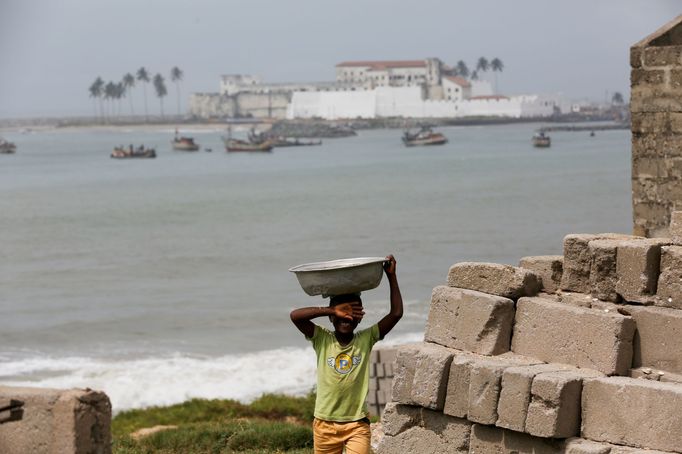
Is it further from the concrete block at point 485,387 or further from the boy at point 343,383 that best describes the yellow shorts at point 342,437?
the concrete block at point 485,387

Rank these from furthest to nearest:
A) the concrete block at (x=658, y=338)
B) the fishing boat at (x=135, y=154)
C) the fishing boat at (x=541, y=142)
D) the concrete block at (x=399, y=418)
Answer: the fishing boat at (x=541, y=142)
the fishing boat at (x=135, y=154)
the concrete block at (x=399, y=418)
the concrete block at (x=658, y=338)

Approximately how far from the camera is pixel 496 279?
735 cm

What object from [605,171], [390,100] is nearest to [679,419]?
[605,171]

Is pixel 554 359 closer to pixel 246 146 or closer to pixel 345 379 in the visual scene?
pixel 345 379

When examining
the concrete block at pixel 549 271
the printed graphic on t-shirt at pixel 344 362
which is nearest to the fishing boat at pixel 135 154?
the concrete block at pixel 549 271

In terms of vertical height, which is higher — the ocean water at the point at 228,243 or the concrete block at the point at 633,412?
the concrete block at the point at 633,412

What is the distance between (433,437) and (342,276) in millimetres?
1318

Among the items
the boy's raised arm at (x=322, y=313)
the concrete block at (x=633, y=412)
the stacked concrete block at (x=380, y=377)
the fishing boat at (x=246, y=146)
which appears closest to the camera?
the concrete block at (x=633, y=412)

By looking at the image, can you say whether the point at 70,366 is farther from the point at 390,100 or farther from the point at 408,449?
the point at 390,100

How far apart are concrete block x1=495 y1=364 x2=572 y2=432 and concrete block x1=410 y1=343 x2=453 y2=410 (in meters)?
0.44

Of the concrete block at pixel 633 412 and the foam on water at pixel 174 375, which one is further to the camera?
the foam on water at pixel 174 375

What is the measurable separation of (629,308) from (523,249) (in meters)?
36.3

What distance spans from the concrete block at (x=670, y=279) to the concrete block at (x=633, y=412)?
22.3 inches

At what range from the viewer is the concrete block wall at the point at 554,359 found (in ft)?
21.5
